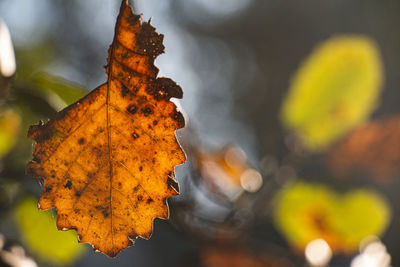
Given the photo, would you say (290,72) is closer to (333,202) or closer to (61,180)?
(333,202)

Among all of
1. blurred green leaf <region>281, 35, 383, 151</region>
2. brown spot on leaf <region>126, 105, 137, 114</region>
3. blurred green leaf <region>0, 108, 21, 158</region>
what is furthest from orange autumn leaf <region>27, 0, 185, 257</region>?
blurred green leaf <region>281, 35, 383, 151</region>

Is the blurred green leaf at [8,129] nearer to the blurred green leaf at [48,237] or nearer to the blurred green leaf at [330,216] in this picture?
the blurred green leaf at [48,237]

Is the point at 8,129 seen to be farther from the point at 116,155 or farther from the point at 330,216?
the point at 330,216

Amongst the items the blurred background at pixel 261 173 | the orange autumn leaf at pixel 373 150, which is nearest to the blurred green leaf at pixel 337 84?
the blurred background at pixel 261 173

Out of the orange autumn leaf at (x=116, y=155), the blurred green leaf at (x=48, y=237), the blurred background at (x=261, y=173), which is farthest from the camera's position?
the blurred green leaf at (x=48, y=237)

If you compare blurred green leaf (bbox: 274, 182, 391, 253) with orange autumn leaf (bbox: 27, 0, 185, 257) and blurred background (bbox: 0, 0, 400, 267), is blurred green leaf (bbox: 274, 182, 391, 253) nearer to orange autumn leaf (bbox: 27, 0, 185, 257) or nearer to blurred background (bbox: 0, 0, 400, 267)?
blurred background (bbox: 0, 0, 400, 267)

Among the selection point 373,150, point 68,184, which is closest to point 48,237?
point 68,184

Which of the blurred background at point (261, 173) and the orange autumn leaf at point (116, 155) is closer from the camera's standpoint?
the orange autumn leaf at point (116, 155)

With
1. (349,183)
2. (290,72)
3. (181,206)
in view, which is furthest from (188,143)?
(290,72)
